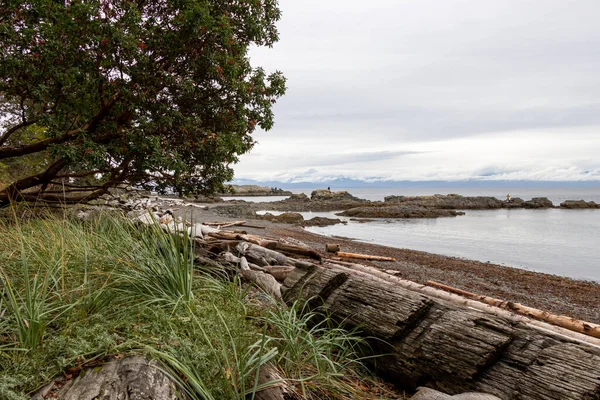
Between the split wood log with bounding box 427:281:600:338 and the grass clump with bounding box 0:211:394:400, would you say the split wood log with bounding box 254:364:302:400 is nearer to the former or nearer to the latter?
the grass clump with bounding box 0:211:394:400

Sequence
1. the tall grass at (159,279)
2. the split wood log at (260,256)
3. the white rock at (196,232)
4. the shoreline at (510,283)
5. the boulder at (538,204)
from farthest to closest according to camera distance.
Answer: the boulder at (538,204)
the shoreline at (510,283)
the split wood log at (260,256)
the white rock at (196,232)
the tall grass at (159,279)

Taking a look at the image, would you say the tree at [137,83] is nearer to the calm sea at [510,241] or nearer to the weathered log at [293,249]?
the weathered log at [293,249]

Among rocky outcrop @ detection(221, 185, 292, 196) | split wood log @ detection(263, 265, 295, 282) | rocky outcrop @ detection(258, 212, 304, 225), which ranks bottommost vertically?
rocky outcrop @ detection(258, 212, 304, 225)

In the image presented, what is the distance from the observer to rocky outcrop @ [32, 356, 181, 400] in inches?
97.6

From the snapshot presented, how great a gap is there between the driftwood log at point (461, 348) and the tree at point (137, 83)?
20.0 ft

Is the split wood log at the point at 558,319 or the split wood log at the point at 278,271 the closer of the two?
the split wood log at the point at 558,319

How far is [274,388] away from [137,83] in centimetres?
810

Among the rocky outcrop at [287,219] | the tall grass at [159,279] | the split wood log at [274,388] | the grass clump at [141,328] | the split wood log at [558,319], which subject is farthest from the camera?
the rocky outcrop at [287,219]

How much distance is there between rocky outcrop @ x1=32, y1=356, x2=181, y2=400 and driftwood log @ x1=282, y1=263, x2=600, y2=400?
265 centimetres

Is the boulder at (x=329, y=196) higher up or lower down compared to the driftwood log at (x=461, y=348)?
higher up

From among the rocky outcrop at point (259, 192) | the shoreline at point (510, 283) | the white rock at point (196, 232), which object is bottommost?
the shoreline at point (510, 283)

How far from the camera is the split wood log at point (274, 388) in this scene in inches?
115

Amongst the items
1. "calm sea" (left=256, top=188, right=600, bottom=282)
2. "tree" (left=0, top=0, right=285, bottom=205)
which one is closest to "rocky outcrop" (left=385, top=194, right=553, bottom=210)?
"calm sea" (left=256, top=188, right=600, bottom=282)

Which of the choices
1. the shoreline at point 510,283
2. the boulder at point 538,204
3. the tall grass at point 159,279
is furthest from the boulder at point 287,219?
the boulder at point 538,204
